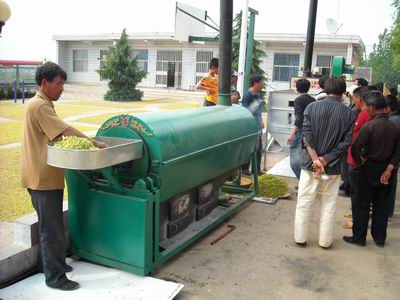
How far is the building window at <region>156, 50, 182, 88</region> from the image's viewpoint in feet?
96.8

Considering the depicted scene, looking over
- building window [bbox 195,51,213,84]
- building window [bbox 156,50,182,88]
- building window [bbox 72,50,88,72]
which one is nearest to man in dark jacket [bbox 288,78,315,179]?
building window [bbox 195,51,213,84]

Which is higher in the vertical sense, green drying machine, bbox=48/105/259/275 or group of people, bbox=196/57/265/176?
group of people, bbox=196/57/265/176

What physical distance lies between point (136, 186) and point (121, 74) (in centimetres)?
2211

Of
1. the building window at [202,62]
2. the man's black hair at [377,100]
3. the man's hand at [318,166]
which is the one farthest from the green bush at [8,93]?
the man's black hair at [377,100]

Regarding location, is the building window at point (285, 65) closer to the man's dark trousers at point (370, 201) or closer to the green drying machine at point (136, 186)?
the man's dark trousers at point (370, 201)

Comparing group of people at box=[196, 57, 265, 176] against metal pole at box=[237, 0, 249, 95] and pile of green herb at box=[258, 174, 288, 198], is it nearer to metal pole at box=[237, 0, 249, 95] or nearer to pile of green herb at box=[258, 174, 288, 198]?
pile of green herb at box=[258, 174, 288, 198]

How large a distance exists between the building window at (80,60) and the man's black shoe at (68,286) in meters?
31.9

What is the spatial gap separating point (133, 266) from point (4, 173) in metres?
3.81

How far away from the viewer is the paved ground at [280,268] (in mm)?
3715

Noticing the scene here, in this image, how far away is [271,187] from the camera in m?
6.70

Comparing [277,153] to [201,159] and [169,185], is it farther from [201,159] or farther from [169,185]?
[169,185]

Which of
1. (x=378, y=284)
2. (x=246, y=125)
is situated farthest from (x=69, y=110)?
(x=378, y=284)

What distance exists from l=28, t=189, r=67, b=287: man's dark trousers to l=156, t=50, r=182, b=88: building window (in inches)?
1050

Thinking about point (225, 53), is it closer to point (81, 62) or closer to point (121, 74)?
point (121, 74)
